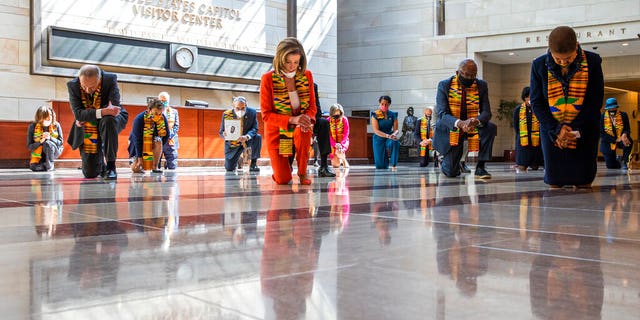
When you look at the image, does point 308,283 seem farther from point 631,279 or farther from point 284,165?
point 284,165

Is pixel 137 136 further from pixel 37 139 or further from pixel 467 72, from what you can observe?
pixel 467 72

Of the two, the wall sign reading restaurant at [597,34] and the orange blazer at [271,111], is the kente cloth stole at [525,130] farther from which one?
the wall sign reading restaurant at [597,34]

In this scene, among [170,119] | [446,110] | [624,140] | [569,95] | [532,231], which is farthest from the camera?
[624,140]

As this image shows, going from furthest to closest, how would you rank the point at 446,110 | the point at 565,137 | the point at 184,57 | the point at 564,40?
the point at 184,57 < the point at 446,110 < the point at 565,137 < the point at 564,40

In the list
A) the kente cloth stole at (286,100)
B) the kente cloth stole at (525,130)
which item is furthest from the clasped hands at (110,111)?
the kente cloth stole at (525,130)

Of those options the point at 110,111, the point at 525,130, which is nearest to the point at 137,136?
the point at 110,111

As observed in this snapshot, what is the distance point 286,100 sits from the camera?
22.7ft

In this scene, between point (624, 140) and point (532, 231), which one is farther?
point (624, 140)

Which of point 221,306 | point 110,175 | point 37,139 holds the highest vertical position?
point 37,139

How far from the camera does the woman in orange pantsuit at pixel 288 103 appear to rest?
6716mm

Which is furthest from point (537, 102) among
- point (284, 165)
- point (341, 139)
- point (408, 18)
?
point (408, 18)

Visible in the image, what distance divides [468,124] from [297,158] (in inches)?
91.4

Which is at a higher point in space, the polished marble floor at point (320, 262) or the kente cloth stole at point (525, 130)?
the kente cloth stole at point (525, 130)

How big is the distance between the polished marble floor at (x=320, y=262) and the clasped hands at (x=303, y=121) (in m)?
2.43
